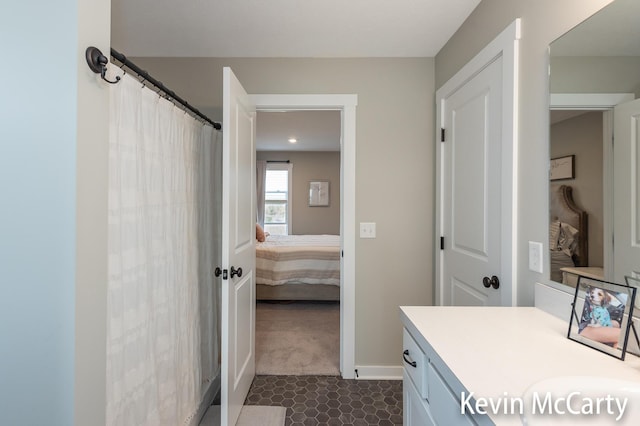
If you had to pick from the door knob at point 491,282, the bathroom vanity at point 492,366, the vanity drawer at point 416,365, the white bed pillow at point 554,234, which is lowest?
the vanity drawer at point 416,365

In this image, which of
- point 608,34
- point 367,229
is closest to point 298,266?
point 367,229

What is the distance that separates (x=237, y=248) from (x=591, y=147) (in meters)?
1.67

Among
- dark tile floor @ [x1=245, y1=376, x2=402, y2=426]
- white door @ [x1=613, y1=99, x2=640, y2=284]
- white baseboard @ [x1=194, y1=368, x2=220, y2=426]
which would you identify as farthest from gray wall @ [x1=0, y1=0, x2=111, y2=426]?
white door @ [x1=613, y1=99, x2=640, y2=284]

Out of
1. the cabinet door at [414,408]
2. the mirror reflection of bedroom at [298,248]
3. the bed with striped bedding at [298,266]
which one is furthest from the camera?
the bed with striped bedding at [298,266]

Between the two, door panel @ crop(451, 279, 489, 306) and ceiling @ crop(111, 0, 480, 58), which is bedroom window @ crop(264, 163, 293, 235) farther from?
door panel @ crop(451, 279, 489, 306)

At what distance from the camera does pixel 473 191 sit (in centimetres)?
173

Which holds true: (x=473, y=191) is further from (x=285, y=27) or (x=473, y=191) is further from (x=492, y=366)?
(x=285, y=27)

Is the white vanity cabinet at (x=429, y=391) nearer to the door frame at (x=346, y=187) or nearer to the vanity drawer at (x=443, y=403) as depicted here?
the vanity drawer at (x=443, y=403)

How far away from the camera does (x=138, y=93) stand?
1.26 m

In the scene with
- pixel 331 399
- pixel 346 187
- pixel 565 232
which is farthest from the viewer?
pixel 346 187

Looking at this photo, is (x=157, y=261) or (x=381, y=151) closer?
(x=157, y=261)

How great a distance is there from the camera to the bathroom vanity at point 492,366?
0.65 meters

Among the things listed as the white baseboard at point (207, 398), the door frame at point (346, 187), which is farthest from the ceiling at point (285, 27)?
the white baseboard at point (207, 398)

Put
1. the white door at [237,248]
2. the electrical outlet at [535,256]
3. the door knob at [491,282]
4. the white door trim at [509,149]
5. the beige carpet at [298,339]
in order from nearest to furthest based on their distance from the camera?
the electrical outlet at [535,256], the white door trim at [509,149], the door knob at [491,282], the white door at [237,248], the beige carpet at [298,339]
